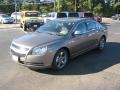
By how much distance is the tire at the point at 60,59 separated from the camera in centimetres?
796

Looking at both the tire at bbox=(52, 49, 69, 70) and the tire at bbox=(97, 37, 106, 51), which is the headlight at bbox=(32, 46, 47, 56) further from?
the tire at bbox=(97, 37, 106, 51)

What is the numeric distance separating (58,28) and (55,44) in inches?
49.8

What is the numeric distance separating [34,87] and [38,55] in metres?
1.27

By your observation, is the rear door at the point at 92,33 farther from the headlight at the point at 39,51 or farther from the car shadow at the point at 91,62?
the headlight at the point at 39,51

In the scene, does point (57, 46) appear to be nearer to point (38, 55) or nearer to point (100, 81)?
point (38, 55)

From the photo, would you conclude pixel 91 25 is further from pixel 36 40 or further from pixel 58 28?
pixel 36 40

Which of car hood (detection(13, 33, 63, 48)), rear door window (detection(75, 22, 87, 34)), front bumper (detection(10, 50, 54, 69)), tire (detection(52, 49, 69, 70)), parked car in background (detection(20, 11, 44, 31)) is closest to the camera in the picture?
front bumper (detection(10, 50, 54, 69))

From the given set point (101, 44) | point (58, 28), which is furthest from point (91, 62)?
point (101, 44)

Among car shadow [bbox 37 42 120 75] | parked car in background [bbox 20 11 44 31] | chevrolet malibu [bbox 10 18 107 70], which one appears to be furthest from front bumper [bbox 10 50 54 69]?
parked car in background [bbox 20 11 44 31]

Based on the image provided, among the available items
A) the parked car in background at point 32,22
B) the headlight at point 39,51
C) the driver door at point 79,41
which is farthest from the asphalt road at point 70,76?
the parked car in background at point 32,22

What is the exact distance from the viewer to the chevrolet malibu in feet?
25.2

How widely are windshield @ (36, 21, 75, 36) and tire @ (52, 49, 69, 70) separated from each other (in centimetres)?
69

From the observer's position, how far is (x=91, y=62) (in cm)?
918

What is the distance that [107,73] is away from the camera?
7797 mm
